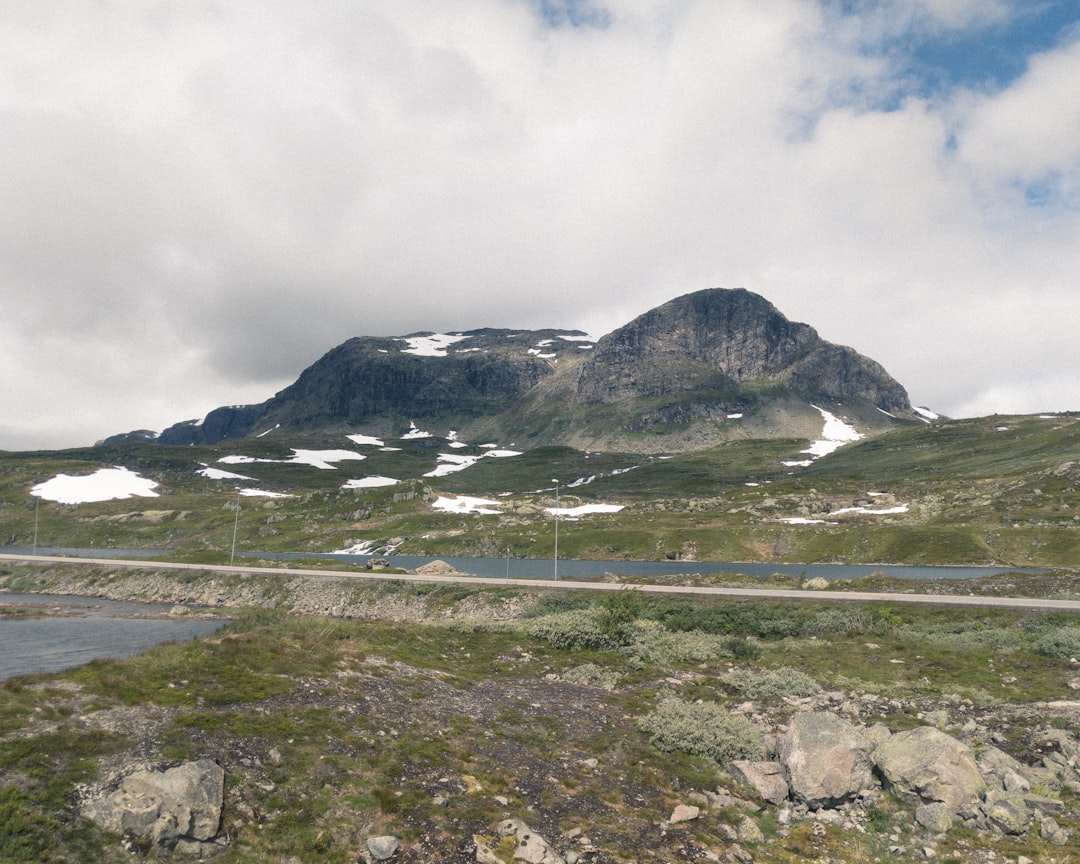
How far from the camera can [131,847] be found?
13531mm

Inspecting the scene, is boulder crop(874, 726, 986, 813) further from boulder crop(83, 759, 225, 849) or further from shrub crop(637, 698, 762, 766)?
boulder crop(83, 759, 225, 849)

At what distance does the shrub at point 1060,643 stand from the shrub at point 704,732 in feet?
72.5

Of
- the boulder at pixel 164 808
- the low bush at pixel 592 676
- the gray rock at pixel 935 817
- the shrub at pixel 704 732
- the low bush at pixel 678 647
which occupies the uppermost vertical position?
the boulder at pixel 164 808

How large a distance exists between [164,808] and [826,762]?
1882cm

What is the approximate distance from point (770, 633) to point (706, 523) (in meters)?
112

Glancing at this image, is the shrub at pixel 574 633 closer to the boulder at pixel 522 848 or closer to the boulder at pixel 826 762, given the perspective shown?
the boulder at pixel 826 762

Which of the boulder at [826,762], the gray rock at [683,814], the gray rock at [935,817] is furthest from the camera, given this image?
the boulder at [826,762]

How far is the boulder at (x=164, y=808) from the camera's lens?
13.9 m

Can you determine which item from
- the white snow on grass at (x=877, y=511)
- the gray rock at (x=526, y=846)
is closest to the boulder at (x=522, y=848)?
the gray rock at (x=526, y=846)

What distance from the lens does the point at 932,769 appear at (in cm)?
1773

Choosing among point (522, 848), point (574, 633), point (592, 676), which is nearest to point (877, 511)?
point (574, 633)

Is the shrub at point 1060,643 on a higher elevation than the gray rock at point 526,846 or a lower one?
lower

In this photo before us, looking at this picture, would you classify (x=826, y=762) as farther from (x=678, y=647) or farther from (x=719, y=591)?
(x=719, y=591)

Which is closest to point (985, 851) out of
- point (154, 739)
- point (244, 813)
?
point (244, 813)
